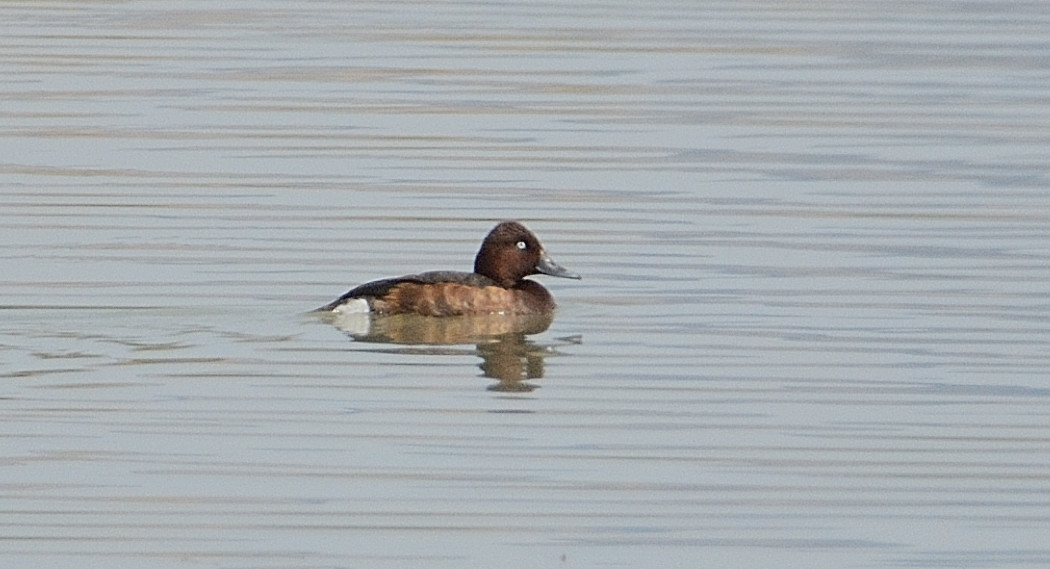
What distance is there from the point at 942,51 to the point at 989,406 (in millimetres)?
14616

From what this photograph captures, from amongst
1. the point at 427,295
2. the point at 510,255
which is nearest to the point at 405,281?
the point at 427,295

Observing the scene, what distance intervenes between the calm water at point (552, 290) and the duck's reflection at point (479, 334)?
41mm

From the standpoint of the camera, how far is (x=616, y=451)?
9594 millimetres

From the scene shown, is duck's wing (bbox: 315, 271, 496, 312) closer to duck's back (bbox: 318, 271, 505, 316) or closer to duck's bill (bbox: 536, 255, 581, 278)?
duck's back (bbox: 318, 271, 505, 316)

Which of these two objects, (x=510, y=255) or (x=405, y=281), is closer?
(x=405, y=281)

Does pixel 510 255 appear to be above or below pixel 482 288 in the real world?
above

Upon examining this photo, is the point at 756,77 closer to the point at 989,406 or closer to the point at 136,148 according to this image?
the point at 136,148

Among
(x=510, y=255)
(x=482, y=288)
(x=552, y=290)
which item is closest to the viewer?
(x=482, y=288)

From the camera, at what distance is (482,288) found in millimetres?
12992

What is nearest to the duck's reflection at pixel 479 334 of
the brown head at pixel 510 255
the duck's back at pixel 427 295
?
the duck's back at pixel 427 295

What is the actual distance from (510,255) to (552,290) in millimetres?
740

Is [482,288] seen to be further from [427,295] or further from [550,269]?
[550,269]

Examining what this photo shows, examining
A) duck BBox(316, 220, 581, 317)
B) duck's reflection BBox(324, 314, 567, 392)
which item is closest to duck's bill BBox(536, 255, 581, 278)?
duck BBox(316, 220, 581, 317)

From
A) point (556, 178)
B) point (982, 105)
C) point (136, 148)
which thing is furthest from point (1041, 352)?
point (982, 105)
